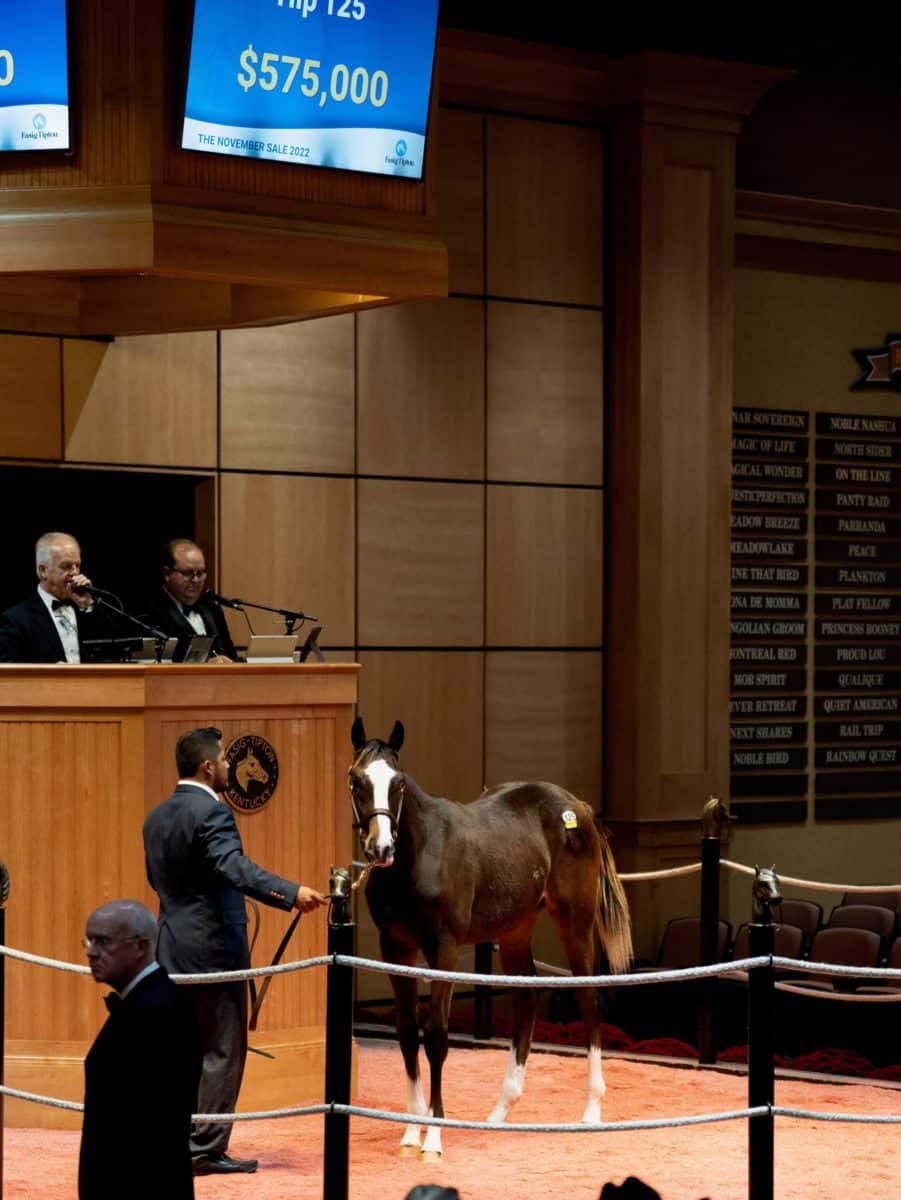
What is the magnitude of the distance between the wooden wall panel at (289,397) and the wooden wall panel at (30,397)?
39.5 inches

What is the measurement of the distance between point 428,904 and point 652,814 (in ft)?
16.2

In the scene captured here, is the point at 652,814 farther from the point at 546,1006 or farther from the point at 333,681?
the point at 333,681

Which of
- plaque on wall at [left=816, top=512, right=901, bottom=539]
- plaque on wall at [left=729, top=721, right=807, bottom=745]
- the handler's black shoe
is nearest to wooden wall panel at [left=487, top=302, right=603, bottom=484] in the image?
plaque on wall at [left=729, top=721, right=807, bottom=745]

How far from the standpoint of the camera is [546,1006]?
11781 mm

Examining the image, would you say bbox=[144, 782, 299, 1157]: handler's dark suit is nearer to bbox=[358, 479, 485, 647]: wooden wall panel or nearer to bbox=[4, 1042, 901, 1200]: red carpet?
bbox=[4, 1042, 901, 1200]: red carpet

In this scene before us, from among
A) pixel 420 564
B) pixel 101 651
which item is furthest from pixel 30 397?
pixel 420 564

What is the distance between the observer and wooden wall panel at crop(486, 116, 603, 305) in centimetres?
1250

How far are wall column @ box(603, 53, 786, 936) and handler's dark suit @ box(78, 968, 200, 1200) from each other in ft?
27.5

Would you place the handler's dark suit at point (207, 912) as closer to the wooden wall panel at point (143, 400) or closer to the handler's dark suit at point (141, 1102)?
the handler's dark suit at point (141, 1102)

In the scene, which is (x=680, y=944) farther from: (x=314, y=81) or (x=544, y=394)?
(x=314, y=81)

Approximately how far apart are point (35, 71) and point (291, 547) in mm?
3827

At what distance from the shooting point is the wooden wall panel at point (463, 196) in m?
12.3

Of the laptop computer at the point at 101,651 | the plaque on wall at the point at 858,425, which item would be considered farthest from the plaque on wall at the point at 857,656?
the laptop computer at the point at 101,651

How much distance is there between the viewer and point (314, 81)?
8.86 metres
